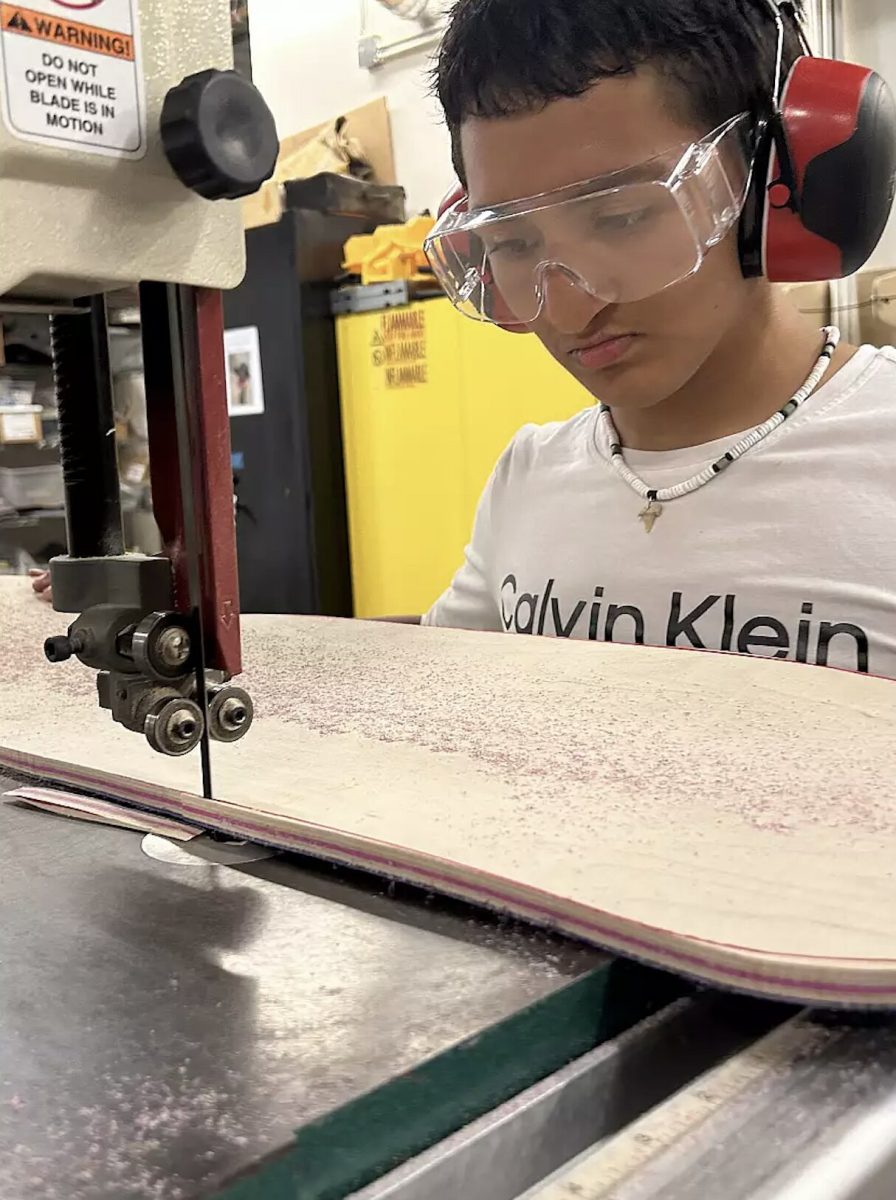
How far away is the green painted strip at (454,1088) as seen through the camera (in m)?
0.38

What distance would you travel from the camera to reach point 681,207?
1.06 metres

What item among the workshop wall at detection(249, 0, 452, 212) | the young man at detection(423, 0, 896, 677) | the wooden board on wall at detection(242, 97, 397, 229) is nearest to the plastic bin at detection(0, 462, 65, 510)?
the wooden board on wall at detection(242, 97, 397, 229)

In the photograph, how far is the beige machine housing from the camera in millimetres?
551

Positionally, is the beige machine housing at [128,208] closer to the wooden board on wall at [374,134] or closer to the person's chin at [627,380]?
the person's chin at [627,380]

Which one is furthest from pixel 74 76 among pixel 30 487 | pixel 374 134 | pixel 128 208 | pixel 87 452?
pixel 374 134

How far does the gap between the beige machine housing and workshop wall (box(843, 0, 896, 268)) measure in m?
2.79

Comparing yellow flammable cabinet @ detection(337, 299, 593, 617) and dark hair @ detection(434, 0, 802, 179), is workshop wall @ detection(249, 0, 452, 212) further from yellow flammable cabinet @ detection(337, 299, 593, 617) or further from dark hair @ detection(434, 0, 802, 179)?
dark hair @ detection(434, 0, 802, 179)

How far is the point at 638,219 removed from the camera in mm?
1065

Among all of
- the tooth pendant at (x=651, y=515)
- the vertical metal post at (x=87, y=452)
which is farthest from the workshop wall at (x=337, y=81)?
the vertical metal post at (x=87, y=452)

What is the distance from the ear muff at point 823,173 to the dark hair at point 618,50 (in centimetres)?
6

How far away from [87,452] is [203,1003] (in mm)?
368

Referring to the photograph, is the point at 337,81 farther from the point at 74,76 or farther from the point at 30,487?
the point at 74,76

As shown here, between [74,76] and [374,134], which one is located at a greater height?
[374,134]

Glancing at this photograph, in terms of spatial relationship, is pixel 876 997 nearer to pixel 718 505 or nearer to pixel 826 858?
pixel 826 858
